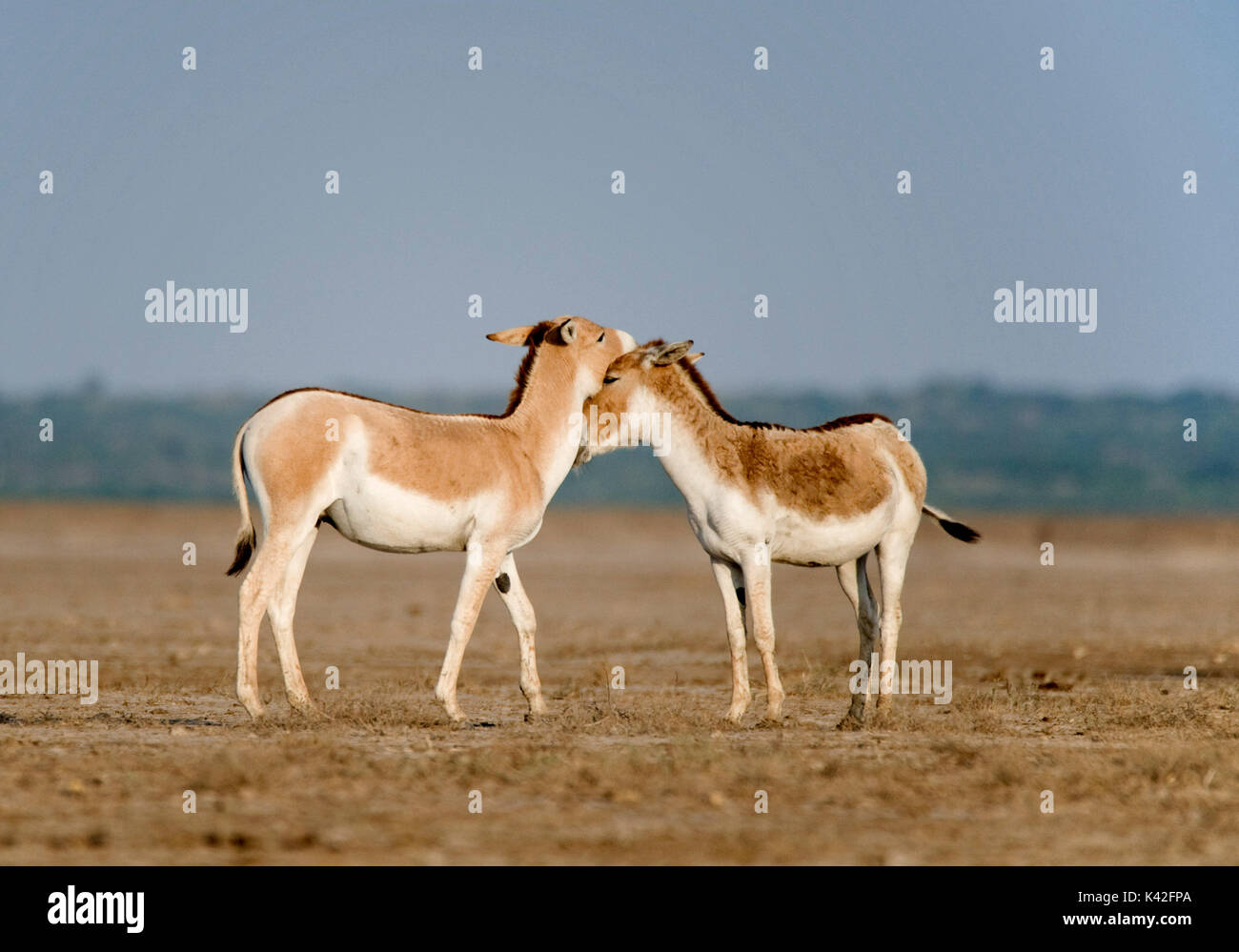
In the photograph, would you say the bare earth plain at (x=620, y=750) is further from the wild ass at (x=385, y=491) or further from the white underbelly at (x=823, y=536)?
the white underbelly at (x=823, y=536)

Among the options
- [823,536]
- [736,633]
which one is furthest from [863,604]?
[736,633]

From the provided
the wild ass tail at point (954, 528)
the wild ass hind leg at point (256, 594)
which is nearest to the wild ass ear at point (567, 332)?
the wild ass hind leg at point (256, 594)

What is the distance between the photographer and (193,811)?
866 cm

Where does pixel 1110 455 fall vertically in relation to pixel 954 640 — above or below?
above

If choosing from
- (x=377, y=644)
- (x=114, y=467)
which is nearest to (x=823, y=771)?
(x=377, y=644)

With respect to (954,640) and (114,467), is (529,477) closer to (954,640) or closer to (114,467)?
(954,640)

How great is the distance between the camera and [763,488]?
1259 centimetres

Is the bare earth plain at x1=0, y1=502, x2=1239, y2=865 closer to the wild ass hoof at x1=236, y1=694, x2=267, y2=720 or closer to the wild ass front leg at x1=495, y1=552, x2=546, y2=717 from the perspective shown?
the wild ass hoof at x1=236, y1=694, x2=267, y2=720

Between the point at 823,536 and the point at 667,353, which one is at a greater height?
the point at 667,353

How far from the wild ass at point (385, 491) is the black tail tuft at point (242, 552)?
0.6 inches

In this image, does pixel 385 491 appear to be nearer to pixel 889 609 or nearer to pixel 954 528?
pixel 889 609

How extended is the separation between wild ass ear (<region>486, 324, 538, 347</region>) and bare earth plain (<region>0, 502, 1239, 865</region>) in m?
3.46

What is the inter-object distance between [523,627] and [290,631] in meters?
2.11
